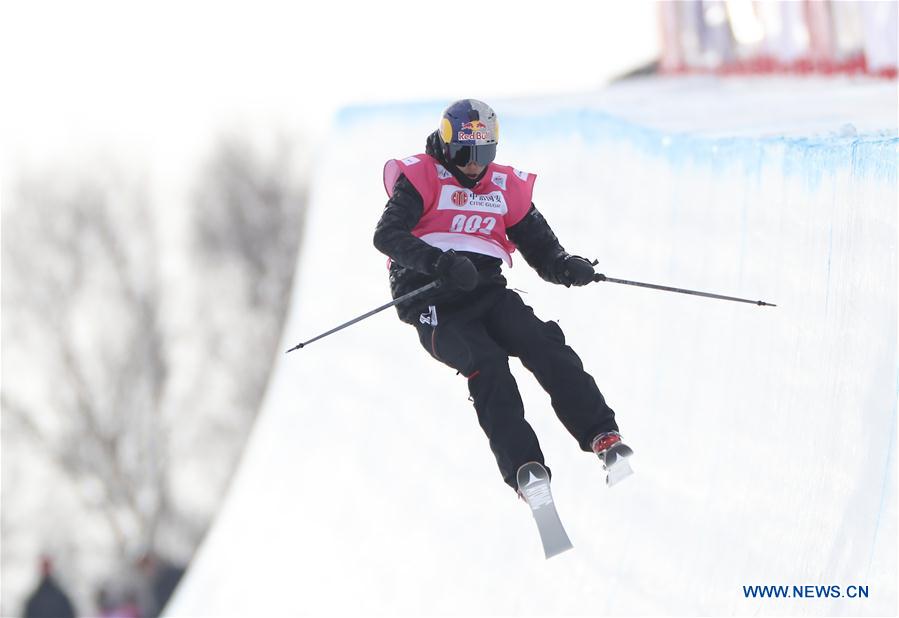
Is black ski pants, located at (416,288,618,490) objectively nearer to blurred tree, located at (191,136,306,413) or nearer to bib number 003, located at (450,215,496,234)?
bib number 003, located at (450,215,496,234)

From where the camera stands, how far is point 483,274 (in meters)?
8.31

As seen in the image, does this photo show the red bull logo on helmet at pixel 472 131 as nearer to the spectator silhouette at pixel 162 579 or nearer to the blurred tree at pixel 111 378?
the spectator silhouette at pixel 162 579

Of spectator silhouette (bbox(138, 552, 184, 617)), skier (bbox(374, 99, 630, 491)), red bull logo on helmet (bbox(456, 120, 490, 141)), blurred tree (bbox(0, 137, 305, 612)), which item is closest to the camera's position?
skier (bbox(374, 99, 630, 491))

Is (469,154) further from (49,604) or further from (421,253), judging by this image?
(49,604)

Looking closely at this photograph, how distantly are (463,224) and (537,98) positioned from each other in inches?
270

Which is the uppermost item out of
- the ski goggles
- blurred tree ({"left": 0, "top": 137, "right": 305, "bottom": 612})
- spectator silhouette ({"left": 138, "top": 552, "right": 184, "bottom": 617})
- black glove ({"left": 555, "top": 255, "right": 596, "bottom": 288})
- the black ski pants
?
→ the ski goggles


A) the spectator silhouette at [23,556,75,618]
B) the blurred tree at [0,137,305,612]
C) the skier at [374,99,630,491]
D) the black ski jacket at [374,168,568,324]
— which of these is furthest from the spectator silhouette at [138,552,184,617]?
the blurred tree at [0,137,305,612]

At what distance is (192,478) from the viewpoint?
113 feet

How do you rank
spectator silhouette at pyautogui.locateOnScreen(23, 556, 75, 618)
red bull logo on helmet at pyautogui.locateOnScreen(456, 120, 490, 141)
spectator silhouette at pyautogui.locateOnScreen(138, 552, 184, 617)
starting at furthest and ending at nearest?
spectator silhouette at pyautogui.locateOnScreen(138, 552, 184, 617) → spectator silhouette at pyautogui.locateOnScreen(23, 556, 75, 618) → red bull logo on helmet at pyautogui.locateOnScreen(456, 120, 490, 141)

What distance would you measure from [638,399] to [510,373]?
2.35 metres

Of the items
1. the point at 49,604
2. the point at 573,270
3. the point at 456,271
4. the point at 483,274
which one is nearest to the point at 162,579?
the point at 49,604

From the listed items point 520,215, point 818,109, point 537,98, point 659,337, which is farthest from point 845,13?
point 520,215

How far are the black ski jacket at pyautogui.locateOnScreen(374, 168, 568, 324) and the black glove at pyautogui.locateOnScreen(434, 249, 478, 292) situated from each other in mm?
59

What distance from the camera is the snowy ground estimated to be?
26.9ft
